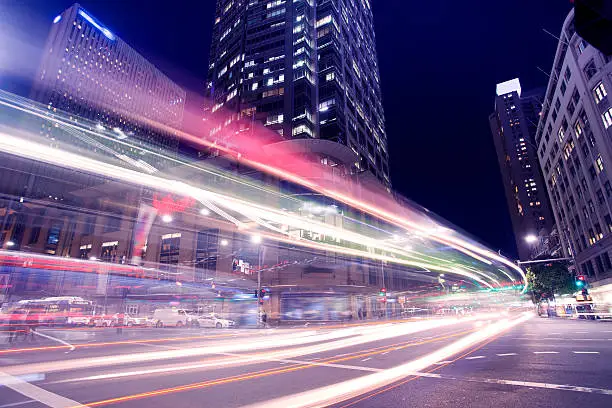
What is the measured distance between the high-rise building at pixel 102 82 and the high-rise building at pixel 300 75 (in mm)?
54889

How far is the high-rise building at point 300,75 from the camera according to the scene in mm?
78938

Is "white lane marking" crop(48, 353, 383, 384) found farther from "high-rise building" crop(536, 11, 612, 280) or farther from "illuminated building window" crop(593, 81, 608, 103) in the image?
"illuminated building window" crop(593, 81, 608, 103)

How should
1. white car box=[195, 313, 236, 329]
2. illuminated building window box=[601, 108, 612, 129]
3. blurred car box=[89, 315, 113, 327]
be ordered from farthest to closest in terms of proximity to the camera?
illuminated building window box=[601, 108, 612, 129] → white car box=[195, 313, 236, 329] → blurred car box=[89, 315, 113, 327]

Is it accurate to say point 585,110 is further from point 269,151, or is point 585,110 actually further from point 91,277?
point 91,277

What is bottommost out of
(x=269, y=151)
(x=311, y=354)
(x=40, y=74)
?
(x=311, y=354)

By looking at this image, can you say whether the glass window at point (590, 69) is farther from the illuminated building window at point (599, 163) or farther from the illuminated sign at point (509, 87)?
the illuminated sign at point (509, 87)

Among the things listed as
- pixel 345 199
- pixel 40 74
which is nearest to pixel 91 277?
pixel 345 199

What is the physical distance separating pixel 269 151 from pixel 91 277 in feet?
109

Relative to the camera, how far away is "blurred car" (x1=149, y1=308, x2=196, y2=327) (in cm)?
3378

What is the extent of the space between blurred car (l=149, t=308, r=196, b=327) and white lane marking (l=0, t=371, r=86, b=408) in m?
26.4

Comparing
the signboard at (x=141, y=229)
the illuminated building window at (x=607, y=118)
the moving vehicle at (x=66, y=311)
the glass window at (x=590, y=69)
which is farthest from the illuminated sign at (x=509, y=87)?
the moving vehicle at (x=66, y=311)

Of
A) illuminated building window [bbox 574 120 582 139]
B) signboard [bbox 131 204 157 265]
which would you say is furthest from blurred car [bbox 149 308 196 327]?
illuminated building window [bbox 574 120 582 139]

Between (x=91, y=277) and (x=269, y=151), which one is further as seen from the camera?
(x=269, y=151)

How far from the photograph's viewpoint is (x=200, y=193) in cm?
2033
